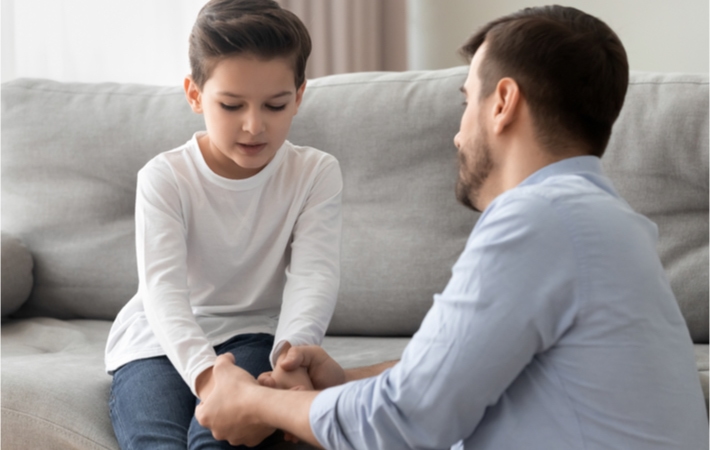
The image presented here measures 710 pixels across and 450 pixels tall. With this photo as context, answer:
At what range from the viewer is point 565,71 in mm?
965

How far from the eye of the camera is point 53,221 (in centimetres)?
207

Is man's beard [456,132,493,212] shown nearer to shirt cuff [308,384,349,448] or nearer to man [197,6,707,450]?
man [197,6,707,450]

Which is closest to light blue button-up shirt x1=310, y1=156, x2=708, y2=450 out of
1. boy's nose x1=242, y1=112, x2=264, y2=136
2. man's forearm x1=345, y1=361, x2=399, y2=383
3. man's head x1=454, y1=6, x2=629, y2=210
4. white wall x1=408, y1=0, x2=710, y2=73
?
man's head x1=454, y1=6, x2=629, y2=210

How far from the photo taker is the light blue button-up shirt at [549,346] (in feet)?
2.67

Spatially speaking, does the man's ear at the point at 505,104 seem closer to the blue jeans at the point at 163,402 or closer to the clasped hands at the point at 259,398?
the clasped hands at the point at 259,398

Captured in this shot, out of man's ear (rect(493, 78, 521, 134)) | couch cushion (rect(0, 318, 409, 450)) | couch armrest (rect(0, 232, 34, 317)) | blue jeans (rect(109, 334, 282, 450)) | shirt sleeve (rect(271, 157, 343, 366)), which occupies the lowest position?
couch armrest (rect(0, 232, 34, 317))

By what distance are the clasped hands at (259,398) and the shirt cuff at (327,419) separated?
24mm

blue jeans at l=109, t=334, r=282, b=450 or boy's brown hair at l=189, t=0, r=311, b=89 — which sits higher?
boy's brown hair at l=189, t=0, r=311, b=89

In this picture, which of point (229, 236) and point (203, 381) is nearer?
point (203, 381)

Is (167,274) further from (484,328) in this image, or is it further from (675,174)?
(675,174)

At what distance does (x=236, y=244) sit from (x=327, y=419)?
0.60 metres

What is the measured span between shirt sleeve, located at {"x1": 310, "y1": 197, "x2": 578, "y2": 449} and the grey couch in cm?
73

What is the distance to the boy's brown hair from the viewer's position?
1.35 meters

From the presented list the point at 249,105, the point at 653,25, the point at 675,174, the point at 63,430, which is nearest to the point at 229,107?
the point at 249,105
